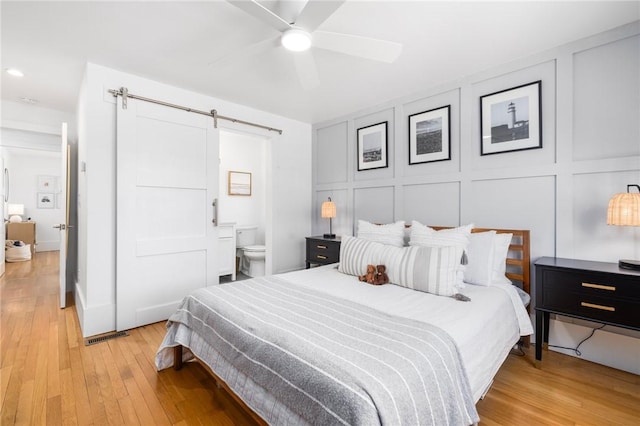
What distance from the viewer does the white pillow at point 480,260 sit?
2.21 metres

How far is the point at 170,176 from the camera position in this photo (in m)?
3.12

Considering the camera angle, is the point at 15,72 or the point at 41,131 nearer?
the point at 15,72

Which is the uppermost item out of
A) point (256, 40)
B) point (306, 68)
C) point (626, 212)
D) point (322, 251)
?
point (256, 40)

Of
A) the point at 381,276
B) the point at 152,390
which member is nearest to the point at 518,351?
the point at 381,276

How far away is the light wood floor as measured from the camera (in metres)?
1.66

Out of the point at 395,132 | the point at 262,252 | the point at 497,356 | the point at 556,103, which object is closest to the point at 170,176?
Result: the point at 262,252

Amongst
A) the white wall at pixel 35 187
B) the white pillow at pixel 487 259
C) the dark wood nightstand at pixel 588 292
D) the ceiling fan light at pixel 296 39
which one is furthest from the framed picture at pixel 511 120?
the white wall at pixel 35 187

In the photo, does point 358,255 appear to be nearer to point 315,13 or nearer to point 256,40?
point 315,13

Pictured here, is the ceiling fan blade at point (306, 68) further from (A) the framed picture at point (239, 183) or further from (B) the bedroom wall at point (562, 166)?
(A) the framed picture at point (239, 183)

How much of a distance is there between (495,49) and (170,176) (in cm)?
331

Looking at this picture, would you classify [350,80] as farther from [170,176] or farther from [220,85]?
[170,176]

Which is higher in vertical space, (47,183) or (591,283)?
(47,183)

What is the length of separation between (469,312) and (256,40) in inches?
97.1

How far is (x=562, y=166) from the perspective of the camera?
2361 millimetres
